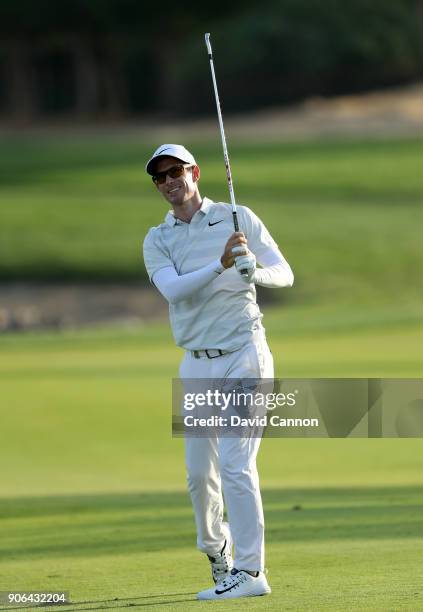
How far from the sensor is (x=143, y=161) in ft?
162

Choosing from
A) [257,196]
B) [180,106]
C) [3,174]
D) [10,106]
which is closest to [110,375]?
[257,196]

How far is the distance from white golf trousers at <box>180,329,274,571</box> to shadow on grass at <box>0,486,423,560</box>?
4.72 feet

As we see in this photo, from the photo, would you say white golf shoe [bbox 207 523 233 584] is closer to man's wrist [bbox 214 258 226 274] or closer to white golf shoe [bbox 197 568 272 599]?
white golf shoe [bbox 197 568 272 599]

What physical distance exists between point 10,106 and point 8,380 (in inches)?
2001

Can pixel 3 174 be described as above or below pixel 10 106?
below

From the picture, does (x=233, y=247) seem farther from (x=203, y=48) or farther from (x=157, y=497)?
(x=203, y=48)

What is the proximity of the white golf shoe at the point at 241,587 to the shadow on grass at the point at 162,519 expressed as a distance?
71.3 inches

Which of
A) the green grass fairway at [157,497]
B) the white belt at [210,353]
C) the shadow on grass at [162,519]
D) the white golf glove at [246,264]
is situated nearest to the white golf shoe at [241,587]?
the green grass fairway at [157,497]

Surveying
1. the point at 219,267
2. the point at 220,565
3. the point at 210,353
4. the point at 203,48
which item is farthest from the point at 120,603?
the point at 203,48

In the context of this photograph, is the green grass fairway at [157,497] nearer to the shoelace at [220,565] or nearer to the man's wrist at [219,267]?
the shoelace at [220,565]

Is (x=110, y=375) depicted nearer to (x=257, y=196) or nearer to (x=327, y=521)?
(x=327, y=521)

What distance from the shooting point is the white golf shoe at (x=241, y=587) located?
22.2ft

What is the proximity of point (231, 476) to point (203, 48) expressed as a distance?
52.3m

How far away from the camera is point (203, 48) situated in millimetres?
58156
